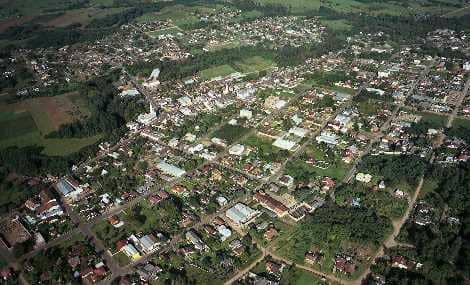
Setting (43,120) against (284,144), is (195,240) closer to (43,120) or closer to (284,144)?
(284,144)

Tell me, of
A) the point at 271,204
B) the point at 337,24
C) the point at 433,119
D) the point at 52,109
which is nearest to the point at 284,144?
the point at 271,204

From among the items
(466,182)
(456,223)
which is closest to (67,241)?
(456,223)

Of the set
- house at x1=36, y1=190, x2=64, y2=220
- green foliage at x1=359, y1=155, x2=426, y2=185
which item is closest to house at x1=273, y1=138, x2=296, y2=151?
green foliage at x1=359, y1=155, x2=426, y2=185

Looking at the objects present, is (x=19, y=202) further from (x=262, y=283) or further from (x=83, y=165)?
(x=262, y=283)

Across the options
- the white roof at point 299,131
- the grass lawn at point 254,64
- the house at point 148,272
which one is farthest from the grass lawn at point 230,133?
the grass lawn at point 254,64

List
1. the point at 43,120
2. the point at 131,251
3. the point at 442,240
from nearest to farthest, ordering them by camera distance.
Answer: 1. the point at 442,240
2. the point at 131,251
3. the point at 43,120

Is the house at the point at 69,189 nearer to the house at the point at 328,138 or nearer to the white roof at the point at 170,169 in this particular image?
the white roof at the point at 170,169

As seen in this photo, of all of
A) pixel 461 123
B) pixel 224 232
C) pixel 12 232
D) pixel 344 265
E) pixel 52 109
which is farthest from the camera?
pixel 52 109
